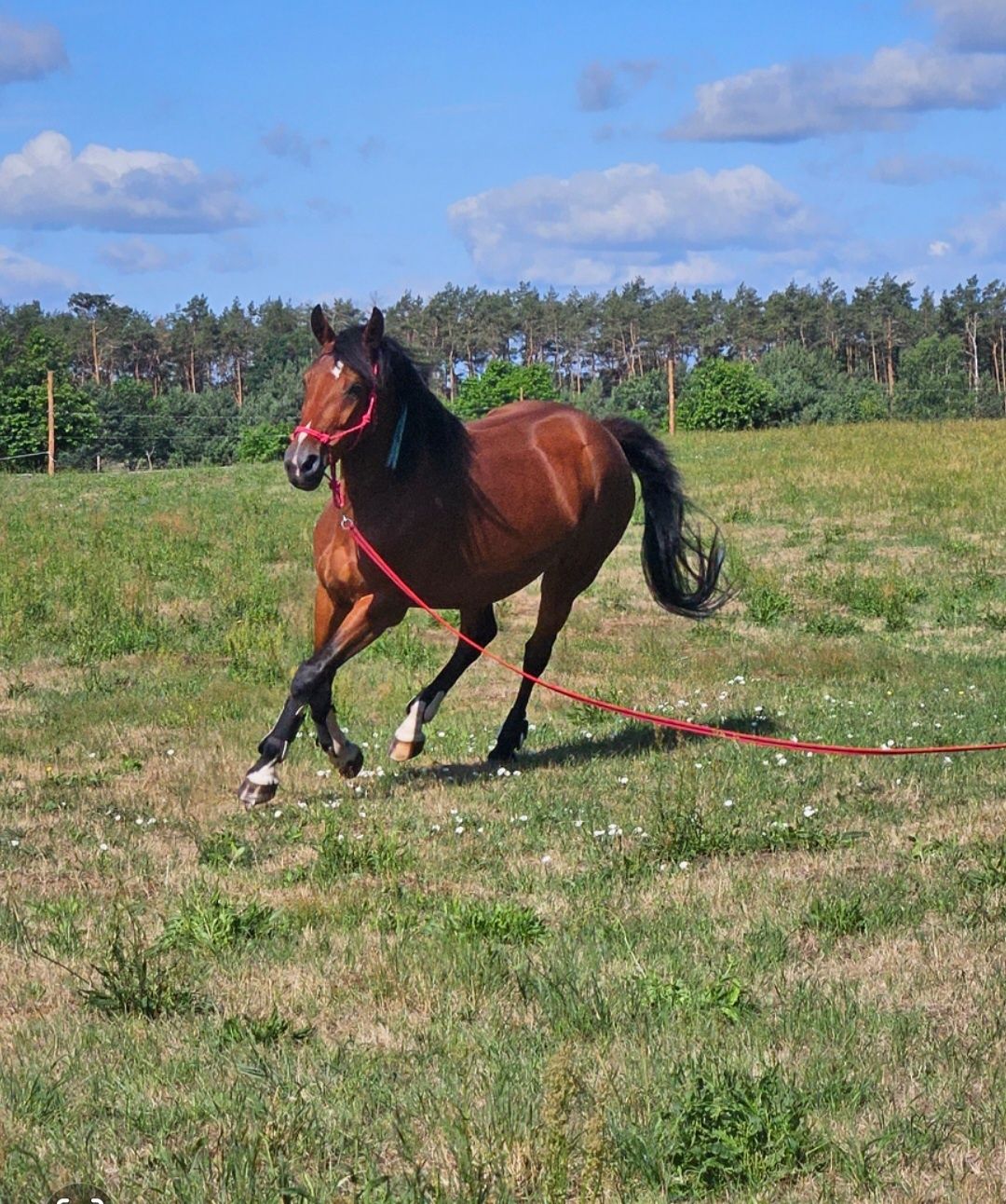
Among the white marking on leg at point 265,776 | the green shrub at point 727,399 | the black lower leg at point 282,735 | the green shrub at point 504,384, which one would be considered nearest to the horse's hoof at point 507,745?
the black lower leg at point 282,735

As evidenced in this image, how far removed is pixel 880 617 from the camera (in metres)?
16.8

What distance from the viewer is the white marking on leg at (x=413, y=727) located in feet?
30.6

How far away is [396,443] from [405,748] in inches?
78.2

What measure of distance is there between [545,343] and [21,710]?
108m

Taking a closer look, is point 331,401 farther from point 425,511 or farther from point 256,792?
point 256,792

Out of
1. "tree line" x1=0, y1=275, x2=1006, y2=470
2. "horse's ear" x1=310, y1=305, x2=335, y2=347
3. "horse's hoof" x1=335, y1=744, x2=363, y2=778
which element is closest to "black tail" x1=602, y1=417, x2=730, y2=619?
"horse's hoof" x1=335, y1=744, x2=363, y2=778

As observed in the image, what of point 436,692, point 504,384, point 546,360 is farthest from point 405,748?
point 546,360

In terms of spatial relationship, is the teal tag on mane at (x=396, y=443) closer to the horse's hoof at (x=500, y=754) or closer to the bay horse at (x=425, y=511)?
the bay horse at (x=425, y=511)

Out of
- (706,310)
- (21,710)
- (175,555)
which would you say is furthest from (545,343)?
(21,710)

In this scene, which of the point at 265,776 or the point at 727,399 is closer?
the point at 265,776

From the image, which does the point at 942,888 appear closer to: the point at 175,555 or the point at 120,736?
the point at 120,736

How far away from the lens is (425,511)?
877cm

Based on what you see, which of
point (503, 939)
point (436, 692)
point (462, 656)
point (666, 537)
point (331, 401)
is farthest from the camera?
point (666, 537)

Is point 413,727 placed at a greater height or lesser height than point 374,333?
lesser
